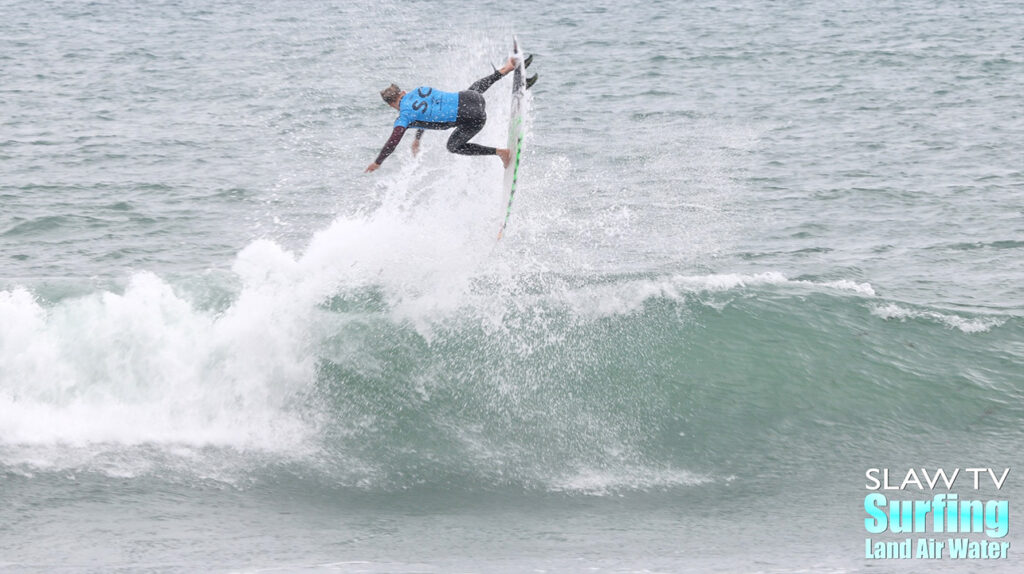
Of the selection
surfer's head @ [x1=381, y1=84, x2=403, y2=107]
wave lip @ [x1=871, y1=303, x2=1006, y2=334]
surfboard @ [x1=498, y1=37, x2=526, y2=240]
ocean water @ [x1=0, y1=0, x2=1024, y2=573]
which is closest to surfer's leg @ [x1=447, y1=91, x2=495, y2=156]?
surfboard @ [x1=498, y1=37, x2=526, y2=240]

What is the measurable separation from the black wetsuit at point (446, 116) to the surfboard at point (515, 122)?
47 centimetres

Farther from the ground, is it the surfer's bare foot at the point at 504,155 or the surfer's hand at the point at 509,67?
the surfer's hand at the point at 509,67

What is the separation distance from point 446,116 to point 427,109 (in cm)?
22

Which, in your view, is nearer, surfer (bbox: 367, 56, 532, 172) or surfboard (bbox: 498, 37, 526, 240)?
surfer (bbox: 367, 56, 532, 172)

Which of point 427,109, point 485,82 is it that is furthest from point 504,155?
point 427,109

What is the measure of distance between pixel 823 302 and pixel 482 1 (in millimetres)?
29925

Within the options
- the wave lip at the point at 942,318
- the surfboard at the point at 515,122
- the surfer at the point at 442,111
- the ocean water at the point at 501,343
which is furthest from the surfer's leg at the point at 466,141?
the wave lip at the point at 942,318

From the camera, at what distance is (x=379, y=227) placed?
12.6 metres

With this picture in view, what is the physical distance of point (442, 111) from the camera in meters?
10.4

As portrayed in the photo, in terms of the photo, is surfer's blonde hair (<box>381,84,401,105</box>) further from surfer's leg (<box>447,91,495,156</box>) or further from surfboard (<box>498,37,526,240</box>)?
surfboard (<box>498,37,526,240</box>)

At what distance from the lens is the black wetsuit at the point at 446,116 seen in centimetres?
1024

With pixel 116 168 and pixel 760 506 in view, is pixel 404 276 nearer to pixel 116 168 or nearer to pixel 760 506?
pixel 760 506

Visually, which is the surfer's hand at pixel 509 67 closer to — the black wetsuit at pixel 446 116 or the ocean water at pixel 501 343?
the black wetsuit at pixel 446 116

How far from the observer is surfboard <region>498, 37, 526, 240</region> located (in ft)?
35.8
